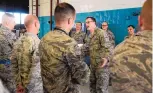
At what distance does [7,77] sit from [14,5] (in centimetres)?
881

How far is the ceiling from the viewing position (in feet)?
40.9

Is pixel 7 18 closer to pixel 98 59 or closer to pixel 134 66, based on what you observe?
pixel 98 59

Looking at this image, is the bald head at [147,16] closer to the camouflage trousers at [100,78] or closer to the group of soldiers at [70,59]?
the group of soldiers at [70,59]

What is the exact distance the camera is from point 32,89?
316 cm

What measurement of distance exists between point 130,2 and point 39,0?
5.06m

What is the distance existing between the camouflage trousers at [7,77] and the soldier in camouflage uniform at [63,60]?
2.12 metres

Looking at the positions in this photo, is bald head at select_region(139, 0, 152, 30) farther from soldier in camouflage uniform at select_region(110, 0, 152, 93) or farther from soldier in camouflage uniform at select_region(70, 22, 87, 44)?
soldier in camouflage uniform at select_region(70, 22, 87, 44)

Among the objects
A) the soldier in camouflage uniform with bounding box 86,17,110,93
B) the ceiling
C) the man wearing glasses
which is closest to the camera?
the soldier in camouflage uniform with bounding box 86,17,110,93

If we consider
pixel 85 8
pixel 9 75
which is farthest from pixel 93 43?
pixel 85 8

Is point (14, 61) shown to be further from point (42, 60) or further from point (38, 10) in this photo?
point (38, 10)

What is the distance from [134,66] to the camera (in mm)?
1451

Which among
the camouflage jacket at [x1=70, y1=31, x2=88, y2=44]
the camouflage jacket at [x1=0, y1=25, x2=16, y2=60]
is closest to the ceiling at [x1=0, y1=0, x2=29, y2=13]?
the camouflage jacket at [x1=70, y1=31, x2=88, y2=44]

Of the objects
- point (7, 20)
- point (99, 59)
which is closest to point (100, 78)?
point (99, 59)

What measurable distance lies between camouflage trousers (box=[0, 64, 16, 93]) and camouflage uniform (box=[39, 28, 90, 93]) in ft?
6.90
